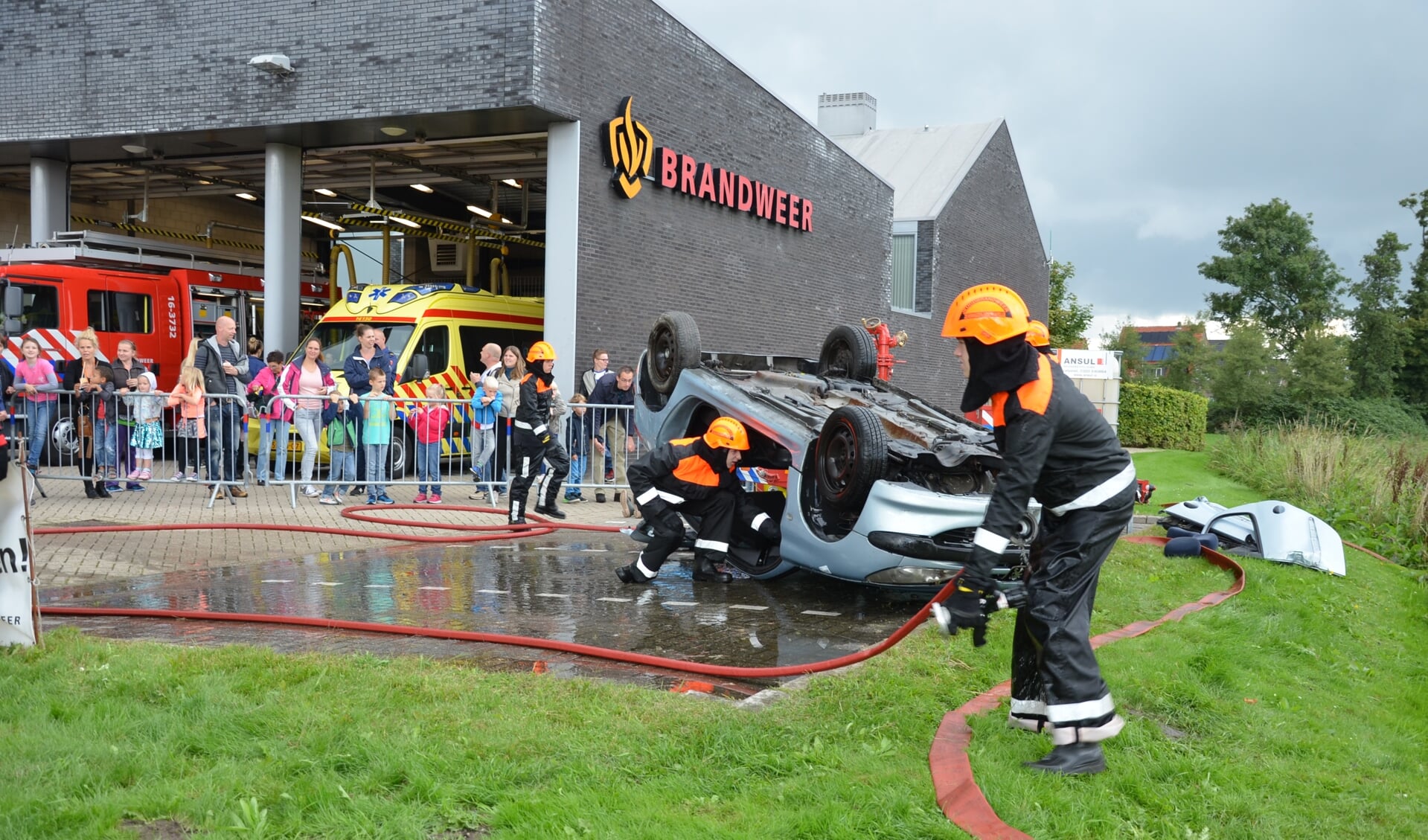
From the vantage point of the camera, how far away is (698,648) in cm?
620

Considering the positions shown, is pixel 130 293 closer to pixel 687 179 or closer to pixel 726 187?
pixel 687 179

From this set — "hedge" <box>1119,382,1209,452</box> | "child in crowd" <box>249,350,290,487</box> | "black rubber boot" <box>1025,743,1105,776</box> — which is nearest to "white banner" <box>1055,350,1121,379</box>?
"hedge" <box>1119,382,1209,452</box>

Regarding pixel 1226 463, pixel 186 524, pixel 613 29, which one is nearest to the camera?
pixel 186 524

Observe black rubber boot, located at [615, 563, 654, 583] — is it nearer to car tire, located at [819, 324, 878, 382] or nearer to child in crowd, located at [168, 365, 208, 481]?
car tire, located at [819, 324, 878, 382]

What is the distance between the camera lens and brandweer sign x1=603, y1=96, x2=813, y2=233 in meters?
16.0

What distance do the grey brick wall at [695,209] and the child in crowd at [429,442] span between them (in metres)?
3.74

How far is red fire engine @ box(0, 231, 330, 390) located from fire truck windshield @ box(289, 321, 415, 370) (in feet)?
6.10

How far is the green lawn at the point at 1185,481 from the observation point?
15852mm

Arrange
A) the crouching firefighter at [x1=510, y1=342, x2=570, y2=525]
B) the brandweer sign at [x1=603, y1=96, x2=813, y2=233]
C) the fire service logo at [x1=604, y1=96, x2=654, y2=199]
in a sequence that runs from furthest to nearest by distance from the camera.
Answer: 1. the brandweer sign at [x1=603, y1=96, x2=813, y2=233]
2. the fire service logo at [x1=604, y1=96, x2=654, y2=199]
3. the crouching firefighter at [x1=510, y1=342, x2=570, y2=525]

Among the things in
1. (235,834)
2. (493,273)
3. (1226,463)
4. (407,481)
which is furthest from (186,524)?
(1226,463)

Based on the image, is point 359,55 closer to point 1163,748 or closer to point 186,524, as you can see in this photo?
point 186,524

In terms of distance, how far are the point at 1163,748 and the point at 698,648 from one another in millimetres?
2640

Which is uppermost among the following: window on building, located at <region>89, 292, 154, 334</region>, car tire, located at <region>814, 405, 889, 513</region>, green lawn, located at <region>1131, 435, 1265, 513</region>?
window on building, located at <region>89, 292, 154, 334</region>

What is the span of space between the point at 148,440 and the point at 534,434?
4.30 metres
